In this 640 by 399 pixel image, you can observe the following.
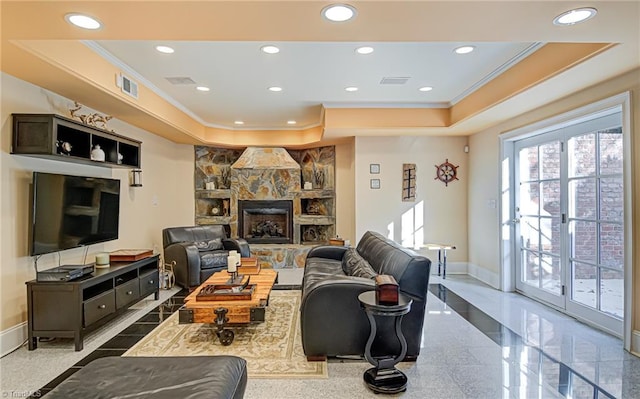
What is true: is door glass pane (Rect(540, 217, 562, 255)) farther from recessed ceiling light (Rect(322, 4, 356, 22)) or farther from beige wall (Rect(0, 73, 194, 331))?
beige wall (Rect(0, 73, 194, 331))

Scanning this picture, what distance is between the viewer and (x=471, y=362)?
109 inches

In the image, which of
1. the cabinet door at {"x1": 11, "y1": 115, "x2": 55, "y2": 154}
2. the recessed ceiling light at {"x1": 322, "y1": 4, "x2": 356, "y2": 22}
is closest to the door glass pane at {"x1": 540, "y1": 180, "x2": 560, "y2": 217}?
the recessed ceiling light at {"x1": 322, "y1": 4, "x2": 356, "y2": 22}

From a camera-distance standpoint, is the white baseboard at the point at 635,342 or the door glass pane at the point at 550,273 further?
the door glass pane at the point at 550,273

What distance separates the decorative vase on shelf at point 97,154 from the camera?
3.68 metres

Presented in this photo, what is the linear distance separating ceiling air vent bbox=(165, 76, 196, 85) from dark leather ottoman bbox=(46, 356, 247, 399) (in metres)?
3.21

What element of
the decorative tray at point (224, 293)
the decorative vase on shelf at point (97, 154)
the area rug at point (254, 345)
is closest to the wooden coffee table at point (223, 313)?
the decorative tray at point (224, 293)

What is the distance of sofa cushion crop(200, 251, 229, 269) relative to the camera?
5.25 meters

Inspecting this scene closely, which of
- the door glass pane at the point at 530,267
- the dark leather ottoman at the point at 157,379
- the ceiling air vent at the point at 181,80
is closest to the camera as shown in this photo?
the dark leather ottoman at the point at 157,379

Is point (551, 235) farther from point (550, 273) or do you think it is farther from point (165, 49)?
point (165, 49)

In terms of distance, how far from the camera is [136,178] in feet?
16.4

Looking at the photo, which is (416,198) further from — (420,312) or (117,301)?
(117,301)


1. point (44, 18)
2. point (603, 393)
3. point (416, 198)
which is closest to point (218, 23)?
point (44, 18)

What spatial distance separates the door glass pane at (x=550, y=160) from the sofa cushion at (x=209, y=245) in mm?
4835

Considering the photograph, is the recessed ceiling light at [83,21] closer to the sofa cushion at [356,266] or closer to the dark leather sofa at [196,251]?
the sofa cushion at [356,266]
